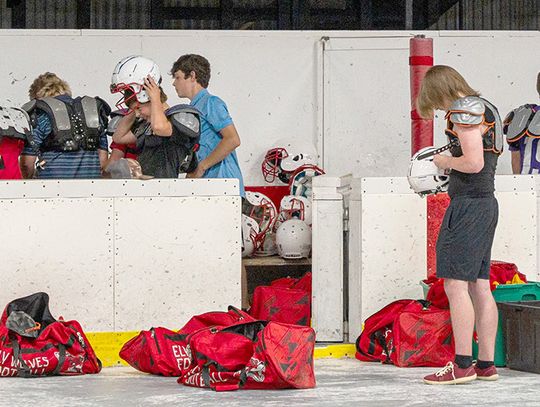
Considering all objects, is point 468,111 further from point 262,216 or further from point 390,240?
point 262,216

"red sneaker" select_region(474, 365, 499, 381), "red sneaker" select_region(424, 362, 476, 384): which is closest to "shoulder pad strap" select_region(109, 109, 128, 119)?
"red sneaker" select_region(424, 362, 476, 384)

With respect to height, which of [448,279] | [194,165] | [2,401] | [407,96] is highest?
[407,96]

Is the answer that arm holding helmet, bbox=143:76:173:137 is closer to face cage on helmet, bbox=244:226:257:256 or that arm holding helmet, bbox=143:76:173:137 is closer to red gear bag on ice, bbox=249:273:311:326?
red gear bag on ice, bbox=249:273:311:326

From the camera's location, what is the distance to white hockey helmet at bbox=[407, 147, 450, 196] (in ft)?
22.4

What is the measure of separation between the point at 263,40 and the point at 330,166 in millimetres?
1237

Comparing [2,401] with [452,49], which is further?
[452,49]

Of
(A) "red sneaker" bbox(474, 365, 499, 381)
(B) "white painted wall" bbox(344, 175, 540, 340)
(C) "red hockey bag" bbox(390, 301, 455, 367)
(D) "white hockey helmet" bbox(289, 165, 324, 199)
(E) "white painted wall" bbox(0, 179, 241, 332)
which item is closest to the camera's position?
(A) "red sneaker" bbox(474, 365, 499, 381)

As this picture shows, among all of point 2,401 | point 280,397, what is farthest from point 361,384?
point 2,401

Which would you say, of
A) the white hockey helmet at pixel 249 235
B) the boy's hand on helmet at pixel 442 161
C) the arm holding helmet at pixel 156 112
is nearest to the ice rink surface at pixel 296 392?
the boy's hand on helmet at pixel 442 161

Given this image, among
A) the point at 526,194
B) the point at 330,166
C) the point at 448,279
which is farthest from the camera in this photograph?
the point at 330,166

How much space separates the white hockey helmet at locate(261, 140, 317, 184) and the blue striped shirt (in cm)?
270

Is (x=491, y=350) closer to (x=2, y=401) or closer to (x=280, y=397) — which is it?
(x=280, y=397)

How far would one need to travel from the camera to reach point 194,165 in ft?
26.1

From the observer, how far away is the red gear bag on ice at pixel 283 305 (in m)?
8.52
